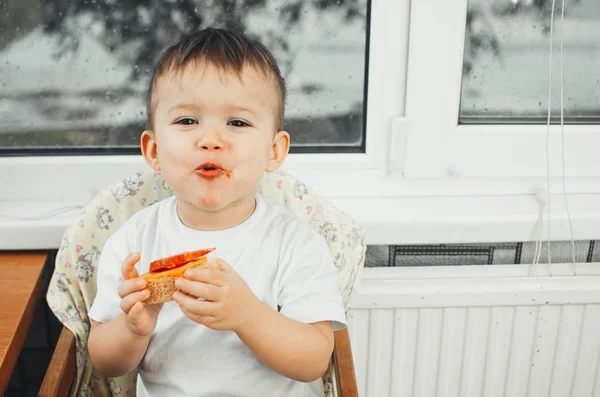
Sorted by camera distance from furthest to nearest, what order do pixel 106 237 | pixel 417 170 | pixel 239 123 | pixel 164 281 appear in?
pixel 417 170 → pixel 106 237 → pixel 239 123 → pixel 164 281

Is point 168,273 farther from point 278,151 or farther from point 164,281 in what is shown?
point 278,151

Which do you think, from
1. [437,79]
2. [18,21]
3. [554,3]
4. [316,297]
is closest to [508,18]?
[554,3]

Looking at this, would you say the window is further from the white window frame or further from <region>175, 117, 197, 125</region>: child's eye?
<region>175, 117, 197, 125</region>: child's eye

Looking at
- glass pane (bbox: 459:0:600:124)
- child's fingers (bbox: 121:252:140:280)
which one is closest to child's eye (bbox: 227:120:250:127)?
child's fingers (bbox: 121:252:140:280)

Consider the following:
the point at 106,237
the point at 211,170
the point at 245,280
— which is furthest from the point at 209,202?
the point at 106,237

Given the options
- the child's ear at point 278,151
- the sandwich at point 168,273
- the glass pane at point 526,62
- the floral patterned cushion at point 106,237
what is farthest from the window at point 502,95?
the sandwich at point 168,273

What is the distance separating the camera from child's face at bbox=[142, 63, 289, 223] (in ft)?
2.80

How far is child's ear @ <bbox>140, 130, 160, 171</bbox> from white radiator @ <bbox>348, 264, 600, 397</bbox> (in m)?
0.49

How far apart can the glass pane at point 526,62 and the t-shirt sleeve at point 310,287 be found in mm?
617

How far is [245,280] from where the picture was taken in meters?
0.93

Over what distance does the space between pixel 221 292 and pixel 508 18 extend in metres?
0.91

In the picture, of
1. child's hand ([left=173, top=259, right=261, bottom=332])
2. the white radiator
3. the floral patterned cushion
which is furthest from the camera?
the white radiator

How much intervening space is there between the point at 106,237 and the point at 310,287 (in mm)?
399

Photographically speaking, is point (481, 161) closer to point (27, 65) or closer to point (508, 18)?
point (508, 18)
